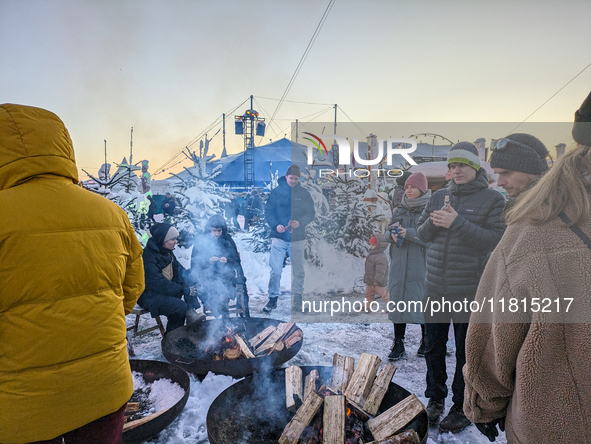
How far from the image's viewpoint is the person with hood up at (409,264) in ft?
12.3

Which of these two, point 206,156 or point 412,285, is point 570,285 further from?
point 206,156

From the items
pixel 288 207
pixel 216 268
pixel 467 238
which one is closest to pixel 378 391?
pixel 467 238

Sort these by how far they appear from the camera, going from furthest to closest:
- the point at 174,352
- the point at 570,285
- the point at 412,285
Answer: the point at 412,285 → the point at 174,352 → the point at 570,285

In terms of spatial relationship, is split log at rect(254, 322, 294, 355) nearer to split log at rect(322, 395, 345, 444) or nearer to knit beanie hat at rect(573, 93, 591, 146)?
split log at rect(322, 395, 345, 444)

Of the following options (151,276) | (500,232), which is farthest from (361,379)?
(151,276)

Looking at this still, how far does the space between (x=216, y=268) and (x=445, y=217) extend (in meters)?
3.25

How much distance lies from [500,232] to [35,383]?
9.83 ft

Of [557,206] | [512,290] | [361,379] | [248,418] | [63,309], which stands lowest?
[248,418]

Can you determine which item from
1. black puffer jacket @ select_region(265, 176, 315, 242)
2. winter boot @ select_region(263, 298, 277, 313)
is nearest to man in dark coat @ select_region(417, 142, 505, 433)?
black puffer jacket @ select_region(265, 176, 315, 242)

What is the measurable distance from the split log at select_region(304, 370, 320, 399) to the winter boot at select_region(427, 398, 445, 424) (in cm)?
94

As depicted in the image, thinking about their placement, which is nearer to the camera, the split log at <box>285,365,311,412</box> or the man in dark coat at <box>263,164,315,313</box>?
the split log at <box>285,365,311,412</box>

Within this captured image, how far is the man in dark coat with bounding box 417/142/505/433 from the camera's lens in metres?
2.53

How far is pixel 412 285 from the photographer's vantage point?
3.82 m

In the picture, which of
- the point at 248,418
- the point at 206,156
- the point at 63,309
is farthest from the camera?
the point at 206,156
